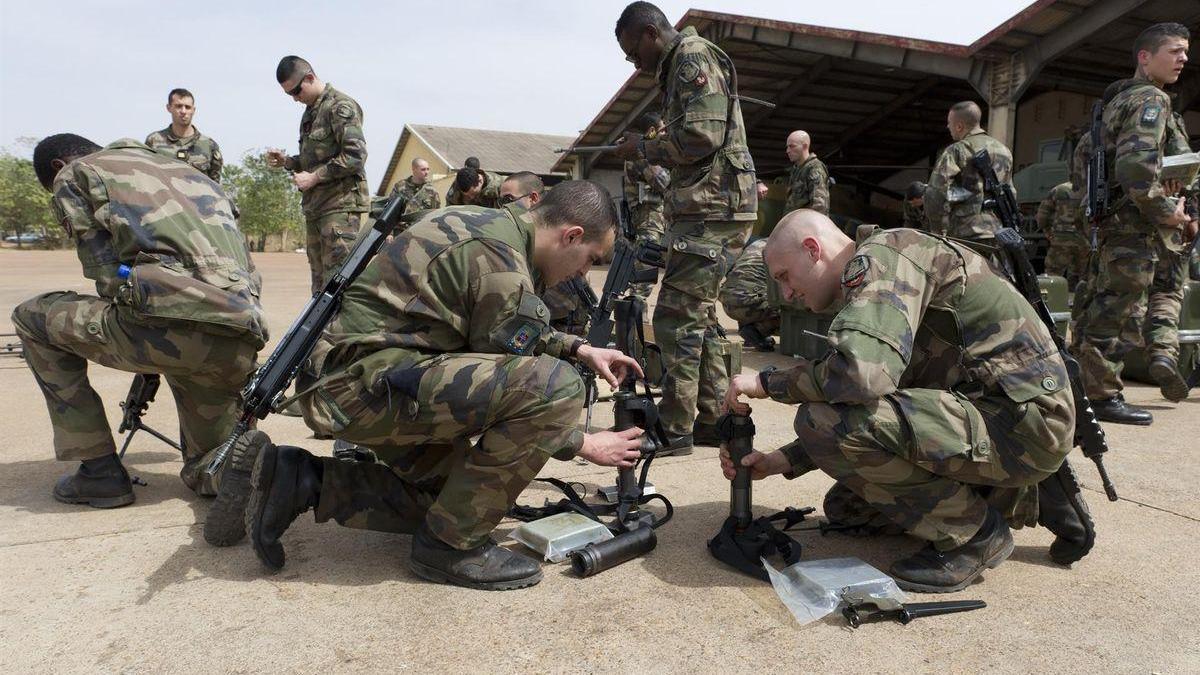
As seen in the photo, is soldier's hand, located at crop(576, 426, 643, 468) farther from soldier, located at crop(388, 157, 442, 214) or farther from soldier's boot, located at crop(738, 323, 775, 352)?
soldier, located at crop(388, 157, 442, 214)

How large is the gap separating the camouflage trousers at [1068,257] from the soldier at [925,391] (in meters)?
6.55

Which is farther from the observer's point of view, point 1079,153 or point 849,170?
point 849,170

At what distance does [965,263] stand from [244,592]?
2.46 metres

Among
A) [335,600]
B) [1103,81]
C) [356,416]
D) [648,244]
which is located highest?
[1103,81]

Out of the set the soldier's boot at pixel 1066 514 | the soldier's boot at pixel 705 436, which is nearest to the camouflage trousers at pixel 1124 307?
the soldier's boot at pixel 705 436

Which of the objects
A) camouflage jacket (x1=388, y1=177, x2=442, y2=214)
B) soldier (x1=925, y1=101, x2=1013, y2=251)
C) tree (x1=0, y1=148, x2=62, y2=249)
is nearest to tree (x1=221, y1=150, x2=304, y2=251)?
tree (x1=0, y1=148, x2=62, y2=249)

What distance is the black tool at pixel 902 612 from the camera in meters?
2.31

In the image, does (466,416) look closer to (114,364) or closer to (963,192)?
(114,364)

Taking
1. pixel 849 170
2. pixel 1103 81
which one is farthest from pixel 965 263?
pixel 849 170

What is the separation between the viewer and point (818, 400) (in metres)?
2.50

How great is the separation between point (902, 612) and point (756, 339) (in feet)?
19.8

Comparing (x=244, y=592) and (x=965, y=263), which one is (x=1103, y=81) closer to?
(x=965, y=263)

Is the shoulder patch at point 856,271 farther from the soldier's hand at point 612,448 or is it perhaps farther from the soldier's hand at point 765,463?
the soldier's hand at point 612,448

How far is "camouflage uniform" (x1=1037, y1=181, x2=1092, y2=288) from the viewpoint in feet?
26.5
